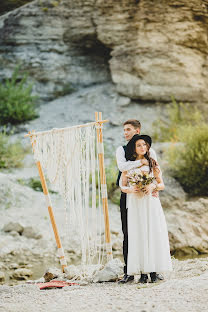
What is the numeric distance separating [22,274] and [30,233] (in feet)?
4.82

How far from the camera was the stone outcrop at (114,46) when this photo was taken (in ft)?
37.5

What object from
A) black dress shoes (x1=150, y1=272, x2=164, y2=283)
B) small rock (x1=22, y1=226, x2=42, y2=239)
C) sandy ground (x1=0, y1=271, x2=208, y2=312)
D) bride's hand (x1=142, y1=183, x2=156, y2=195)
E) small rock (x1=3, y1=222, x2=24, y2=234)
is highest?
bride's hand (x1=142, y1=183, x2=156, y2=195)

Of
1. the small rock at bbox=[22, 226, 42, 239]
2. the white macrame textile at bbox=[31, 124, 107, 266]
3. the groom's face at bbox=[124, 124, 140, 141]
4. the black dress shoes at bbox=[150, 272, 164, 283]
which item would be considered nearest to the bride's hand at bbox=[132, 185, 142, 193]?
the groom's face at bbox=[124, 124, 140, 141]

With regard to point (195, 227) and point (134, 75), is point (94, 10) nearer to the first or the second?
point (134, 75)

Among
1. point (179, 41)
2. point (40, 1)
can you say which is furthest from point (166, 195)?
point (40, 1)

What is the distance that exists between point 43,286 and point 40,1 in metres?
9.87

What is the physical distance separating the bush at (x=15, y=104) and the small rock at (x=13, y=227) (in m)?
4.83

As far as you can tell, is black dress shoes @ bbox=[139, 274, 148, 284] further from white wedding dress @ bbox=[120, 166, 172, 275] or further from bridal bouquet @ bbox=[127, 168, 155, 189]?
bridal bouquet @ bbox=[127, 168, 155, 189]

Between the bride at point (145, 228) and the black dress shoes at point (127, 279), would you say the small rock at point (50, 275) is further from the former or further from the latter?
the bride at point (145, 228)

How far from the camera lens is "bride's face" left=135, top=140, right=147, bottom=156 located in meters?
4.19

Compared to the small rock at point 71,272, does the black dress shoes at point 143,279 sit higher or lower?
higher

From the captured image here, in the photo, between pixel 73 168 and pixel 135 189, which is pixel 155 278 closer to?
pixel 135 189

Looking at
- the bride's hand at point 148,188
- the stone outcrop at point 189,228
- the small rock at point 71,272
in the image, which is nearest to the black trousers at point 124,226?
the bride's hand at point 148,188

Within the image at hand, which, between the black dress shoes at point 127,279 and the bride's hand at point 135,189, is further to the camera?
the black dress shoes at point 127,279
